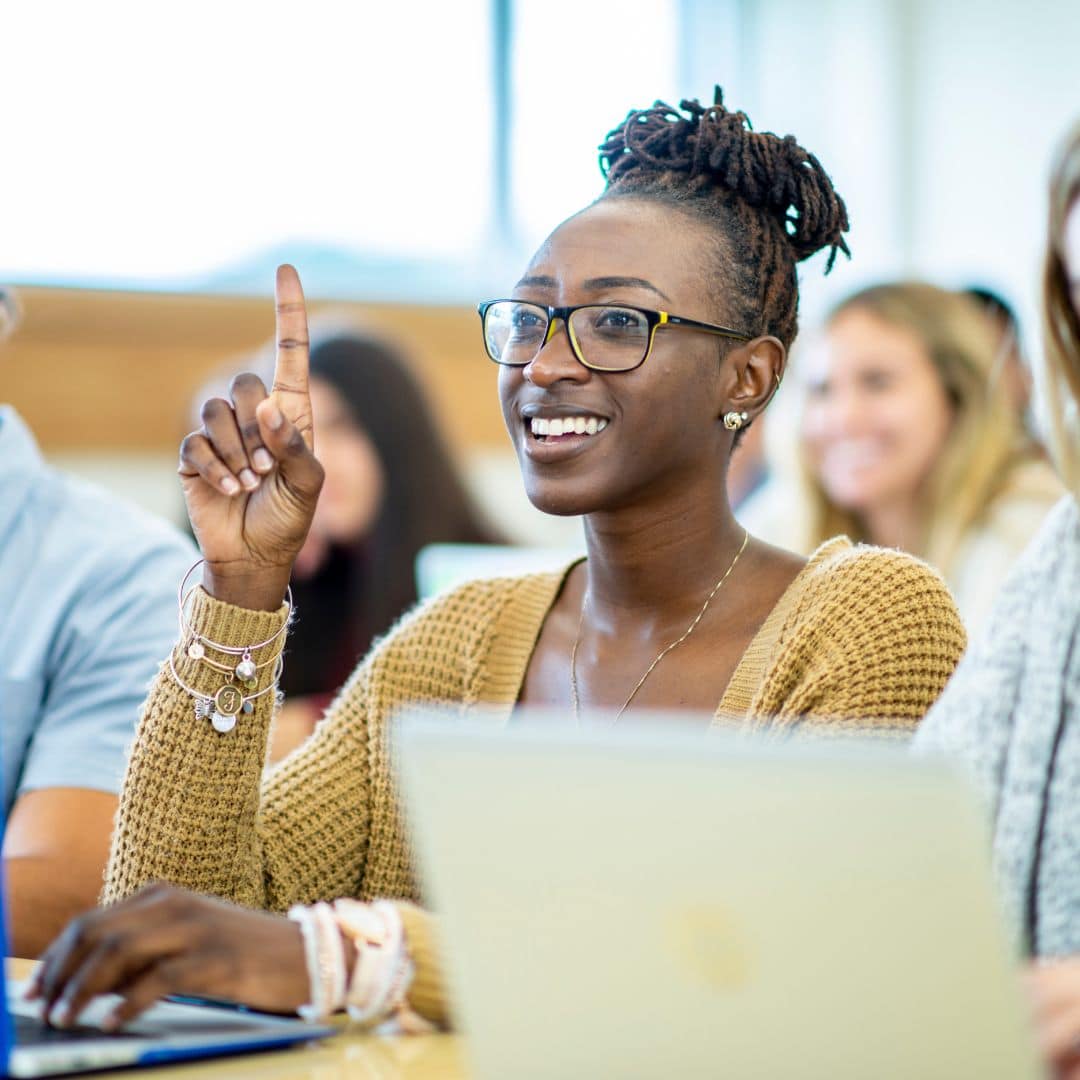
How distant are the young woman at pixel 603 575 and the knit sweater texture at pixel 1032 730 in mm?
229

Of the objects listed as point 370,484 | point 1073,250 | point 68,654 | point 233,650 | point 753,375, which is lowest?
point 370,484

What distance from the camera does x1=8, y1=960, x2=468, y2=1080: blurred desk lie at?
0.99 m

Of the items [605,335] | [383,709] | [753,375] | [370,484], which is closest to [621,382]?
[605,335]

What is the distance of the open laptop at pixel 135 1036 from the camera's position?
96 cm

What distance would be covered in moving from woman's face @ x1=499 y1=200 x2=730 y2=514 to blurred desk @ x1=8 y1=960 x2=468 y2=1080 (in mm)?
586

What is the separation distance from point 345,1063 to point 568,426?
2.21ft

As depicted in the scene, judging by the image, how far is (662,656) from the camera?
1.58 metres

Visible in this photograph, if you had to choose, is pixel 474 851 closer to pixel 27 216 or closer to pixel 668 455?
pixel 668 455

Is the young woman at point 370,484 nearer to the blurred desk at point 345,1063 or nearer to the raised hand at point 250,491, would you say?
the raised hand at point 250,491

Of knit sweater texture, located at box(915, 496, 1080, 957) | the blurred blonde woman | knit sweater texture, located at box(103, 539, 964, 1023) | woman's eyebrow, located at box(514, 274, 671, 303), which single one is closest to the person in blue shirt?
knit sweater texture, located at box(103, 539, 964, 1023)

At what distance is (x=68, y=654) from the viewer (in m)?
1.87

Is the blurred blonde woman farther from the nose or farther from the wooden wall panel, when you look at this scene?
the nose

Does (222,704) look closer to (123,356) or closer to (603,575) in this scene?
(603,575)

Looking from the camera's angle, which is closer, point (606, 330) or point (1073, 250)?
point (1073, 250)
